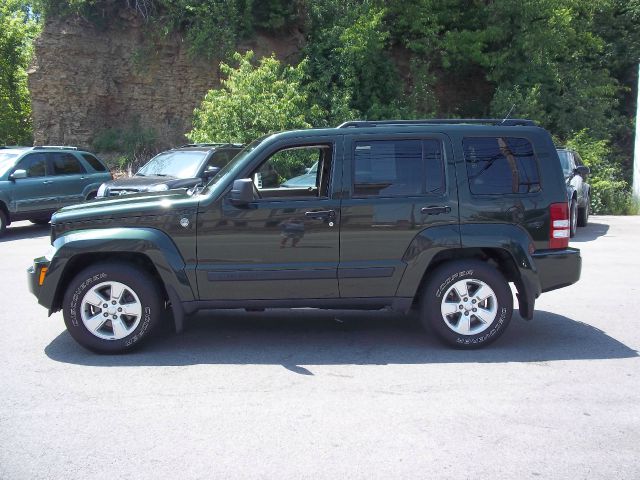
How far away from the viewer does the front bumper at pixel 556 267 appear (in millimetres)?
5918

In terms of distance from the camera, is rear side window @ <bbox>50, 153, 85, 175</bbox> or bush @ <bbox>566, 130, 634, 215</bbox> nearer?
rear side window @ <bbox>50, 153, 85, 175</bbox>

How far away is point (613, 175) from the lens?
21.2 meters

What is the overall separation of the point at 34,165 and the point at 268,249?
35.1ft

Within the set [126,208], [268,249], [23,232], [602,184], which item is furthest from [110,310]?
[602,184]

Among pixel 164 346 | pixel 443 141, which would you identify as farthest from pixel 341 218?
pixel 164 346

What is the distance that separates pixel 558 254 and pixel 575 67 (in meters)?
21.0

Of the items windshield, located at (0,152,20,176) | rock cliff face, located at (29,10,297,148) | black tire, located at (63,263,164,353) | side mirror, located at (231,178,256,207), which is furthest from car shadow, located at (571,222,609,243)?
rock cliff face, located at (29,10,297,148)

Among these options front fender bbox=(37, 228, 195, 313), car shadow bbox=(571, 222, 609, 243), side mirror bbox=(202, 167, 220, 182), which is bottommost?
car shadow bbox=(571, 222, 609, 243)

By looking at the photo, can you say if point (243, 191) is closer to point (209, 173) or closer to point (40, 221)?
point (209, 173)

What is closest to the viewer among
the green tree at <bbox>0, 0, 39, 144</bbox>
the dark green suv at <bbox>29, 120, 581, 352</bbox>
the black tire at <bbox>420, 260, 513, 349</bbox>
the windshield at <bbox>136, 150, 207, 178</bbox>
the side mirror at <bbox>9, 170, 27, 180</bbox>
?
the dark green suv at <bbox>29, 120, 581, 352</bbox>

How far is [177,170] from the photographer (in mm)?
13062

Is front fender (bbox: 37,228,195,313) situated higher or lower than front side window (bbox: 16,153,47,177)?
lower

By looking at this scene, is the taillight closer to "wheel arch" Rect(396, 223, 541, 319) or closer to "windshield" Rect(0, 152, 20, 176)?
"wheel arch" Rect(396, 223, 541, 319)

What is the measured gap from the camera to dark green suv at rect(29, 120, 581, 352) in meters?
5.73
